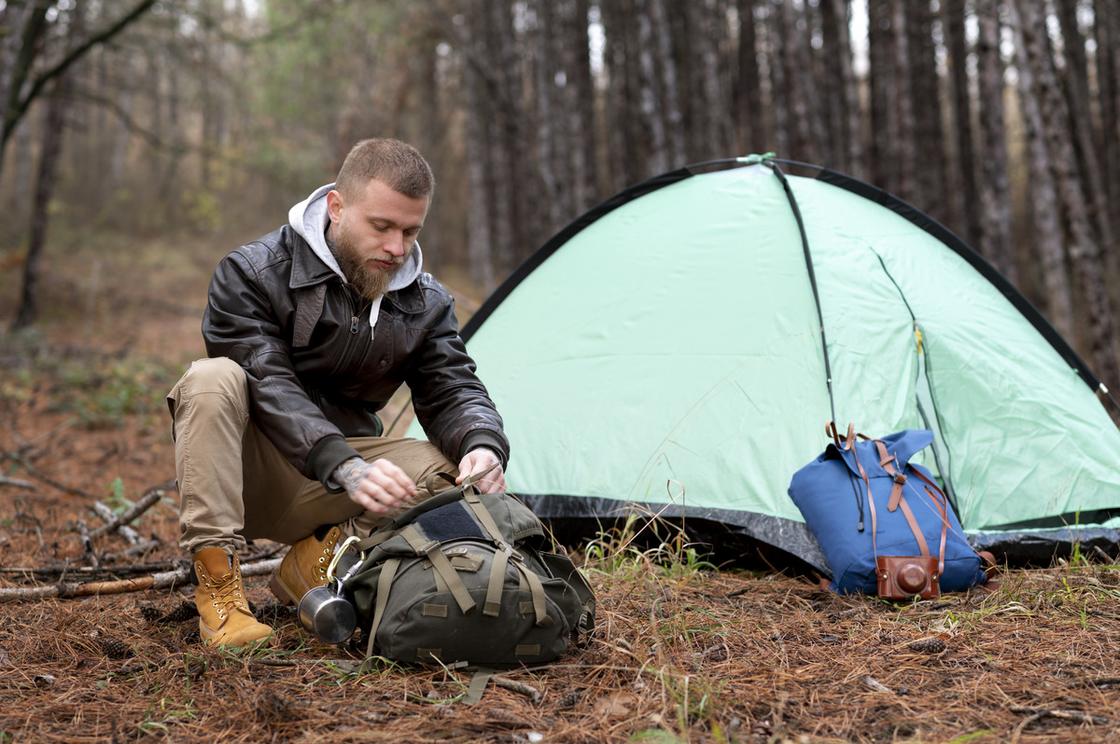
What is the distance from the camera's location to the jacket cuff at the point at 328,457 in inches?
102

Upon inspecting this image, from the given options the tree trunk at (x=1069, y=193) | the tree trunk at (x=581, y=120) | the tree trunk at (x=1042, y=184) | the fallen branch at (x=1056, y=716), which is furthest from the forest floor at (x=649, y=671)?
the tree trunk at (x=581, y=120)

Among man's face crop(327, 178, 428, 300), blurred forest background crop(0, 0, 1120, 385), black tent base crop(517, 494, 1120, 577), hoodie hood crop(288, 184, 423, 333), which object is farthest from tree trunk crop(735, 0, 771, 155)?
man's face crop(327, 178, 428, 300)

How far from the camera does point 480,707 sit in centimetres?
217

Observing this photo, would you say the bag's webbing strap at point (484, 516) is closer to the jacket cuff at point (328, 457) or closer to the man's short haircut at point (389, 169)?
the jacket cuff at point (328, 457)

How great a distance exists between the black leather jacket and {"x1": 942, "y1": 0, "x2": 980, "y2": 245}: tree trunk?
46.8 feet

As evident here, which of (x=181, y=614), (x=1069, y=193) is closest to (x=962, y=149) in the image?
(x=1069, y=193)

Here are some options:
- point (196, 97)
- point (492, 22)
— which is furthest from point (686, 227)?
point (492, 22)

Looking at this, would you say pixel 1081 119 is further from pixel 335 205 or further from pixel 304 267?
pixel 304 267

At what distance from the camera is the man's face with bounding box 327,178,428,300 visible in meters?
2.80

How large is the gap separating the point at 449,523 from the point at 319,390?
80cm

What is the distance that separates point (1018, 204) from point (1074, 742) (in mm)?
23031

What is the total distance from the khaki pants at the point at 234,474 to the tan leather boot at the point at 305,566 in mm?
42

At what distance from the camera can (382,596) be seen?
2.37 meters

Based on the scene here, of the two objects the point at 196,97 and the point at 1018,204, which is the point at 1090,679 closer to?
the point at 196,97
